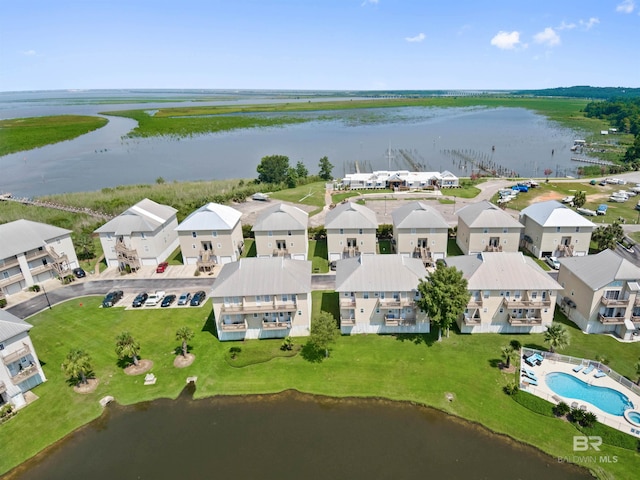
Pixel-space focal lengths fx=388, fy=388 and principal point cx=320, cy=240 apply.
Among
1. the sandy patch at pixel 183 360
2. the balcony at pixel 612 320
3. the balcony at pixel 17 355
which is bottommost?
the sandy patch at pixel 183 360

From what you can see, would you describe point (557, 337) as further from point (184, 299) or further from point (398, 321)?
point (184, 299)

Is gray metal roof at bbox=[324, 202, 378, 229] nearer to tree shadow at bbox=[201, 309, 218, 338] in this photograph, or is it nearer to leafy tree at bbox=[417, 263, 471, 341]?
leafy tree at bbox=[417, 263, 471, 341]

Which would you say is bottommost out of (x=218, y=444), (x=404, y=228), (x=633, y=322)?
(x=218, y=444)

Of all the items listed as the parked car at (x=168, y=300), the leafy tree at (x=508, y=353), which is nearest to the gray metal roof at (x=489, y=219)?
the leafy tree at (x=508, y=353)

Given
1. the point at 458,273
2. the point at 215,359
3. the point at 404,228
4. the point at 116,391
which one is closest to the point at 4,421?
the point at 116,391

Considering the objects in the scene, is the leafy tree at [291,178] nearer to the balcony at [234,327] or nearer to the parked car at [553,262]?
the parked car at [553,262]

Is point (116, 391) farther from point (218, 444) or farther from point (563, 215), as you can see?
point (563, 215)
